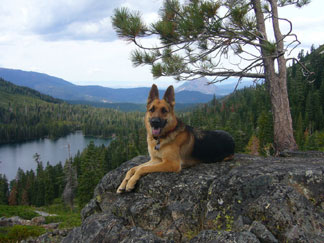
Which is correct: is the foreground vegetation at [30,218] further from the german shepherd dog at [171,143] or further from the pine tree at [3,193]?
the german shepherd dog at [171,143]

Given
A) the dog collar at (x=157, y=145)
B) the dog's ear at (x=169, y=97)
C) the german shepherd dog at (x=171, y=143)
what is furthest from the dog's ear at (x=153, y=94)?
the dog collar at (x=157, y=145)

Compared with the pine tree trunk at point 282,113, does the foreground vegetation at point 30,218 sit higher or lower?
lower

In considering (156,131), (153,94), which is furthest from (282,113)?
(156,131)

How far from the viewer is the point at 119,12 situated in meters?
10.1

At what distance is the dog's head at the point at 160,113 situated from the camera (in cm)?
712

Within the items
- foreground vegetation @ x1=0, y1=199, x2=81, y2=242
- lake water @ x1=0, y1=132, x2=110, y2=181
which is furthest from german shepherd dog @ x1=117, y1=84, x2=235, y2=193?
lake water @ x1=0, y1=132, x2=110, y2=181

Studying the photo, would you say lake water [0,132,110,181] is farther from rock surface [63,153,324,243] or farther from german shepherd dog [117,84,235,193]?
german shepherd dog [117,84,235,193]

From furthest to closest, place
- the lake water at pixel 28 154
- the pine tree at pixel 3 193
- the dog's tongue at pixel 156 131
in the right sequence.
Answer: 1. the lake water at pixel 28 154
2. the pine tree at pixel 3 193
3. the dog's tongue at pixel 156 131

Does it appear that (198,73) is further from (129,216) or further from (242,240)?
(242,240)

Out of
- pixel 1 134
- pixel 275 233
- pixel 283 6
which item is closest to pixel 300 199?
pixel 275 233

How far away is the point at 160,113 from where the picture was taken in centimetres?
723

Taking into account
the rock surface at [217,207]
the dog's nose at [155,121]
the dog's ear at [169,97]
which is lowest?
the rock surface at [217,207]

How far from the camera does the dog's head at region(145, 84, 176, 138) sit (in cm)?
712

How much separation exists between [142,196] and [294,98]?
4212 inches
